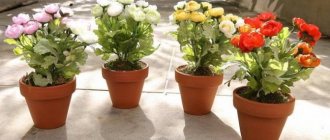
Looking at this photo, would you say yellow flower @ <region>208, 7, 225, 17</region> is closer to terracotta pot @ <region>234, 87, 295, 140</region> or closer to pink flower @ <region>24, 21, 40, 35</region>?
terracotta pot @ <region>234, 87, 295, 140</region>

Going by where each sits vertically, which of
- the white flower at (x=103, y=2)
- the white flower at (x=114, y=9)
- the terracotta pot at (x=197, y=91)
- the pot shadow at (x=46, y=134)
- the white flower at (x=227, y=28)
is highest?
the white flower at (x=103, y=2)

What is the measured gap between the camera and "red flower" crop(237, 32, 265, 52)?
2.10 meters

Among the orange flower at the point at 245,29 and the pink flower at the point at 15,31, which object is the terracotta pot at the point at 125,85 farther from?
the orange flower at the point at 245,29

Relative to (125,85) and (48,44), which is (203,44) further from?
(48,44)

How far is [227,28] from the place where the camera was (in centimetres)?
250

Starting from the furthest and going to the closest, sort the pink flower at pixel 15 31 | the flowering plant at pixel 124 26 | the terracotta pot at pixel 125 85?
the terracotta pot at pixel 125 85
the flowering plant at pixel 124 26
the pink flower at pixel 15 31

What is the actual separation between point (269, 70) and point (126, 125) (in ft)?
3.61

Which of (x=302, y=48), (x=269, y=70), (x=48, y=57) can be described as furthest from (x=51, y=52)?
(x=302, y=48)

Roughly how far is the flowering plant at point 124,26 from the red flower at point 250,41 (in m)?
0.83

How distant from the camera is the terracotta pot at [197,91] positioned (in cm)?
276

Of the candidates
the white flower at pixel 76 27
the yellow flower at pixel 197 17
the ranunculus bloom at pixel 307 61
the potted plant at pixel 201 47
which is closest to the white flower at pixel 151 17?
the potted plant at pixel 201 47

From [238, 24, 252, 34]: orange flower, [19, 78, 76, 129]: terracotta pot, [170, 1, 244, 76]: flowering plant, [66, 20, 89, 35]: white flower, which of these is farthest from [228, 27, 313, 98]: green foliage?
[19, 78, 76, 129]: terracotta pot

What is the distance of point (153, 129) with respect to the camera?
2.68 meters

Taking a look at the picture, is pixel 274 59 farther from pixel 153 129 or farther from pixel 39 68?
pixel 39 68
